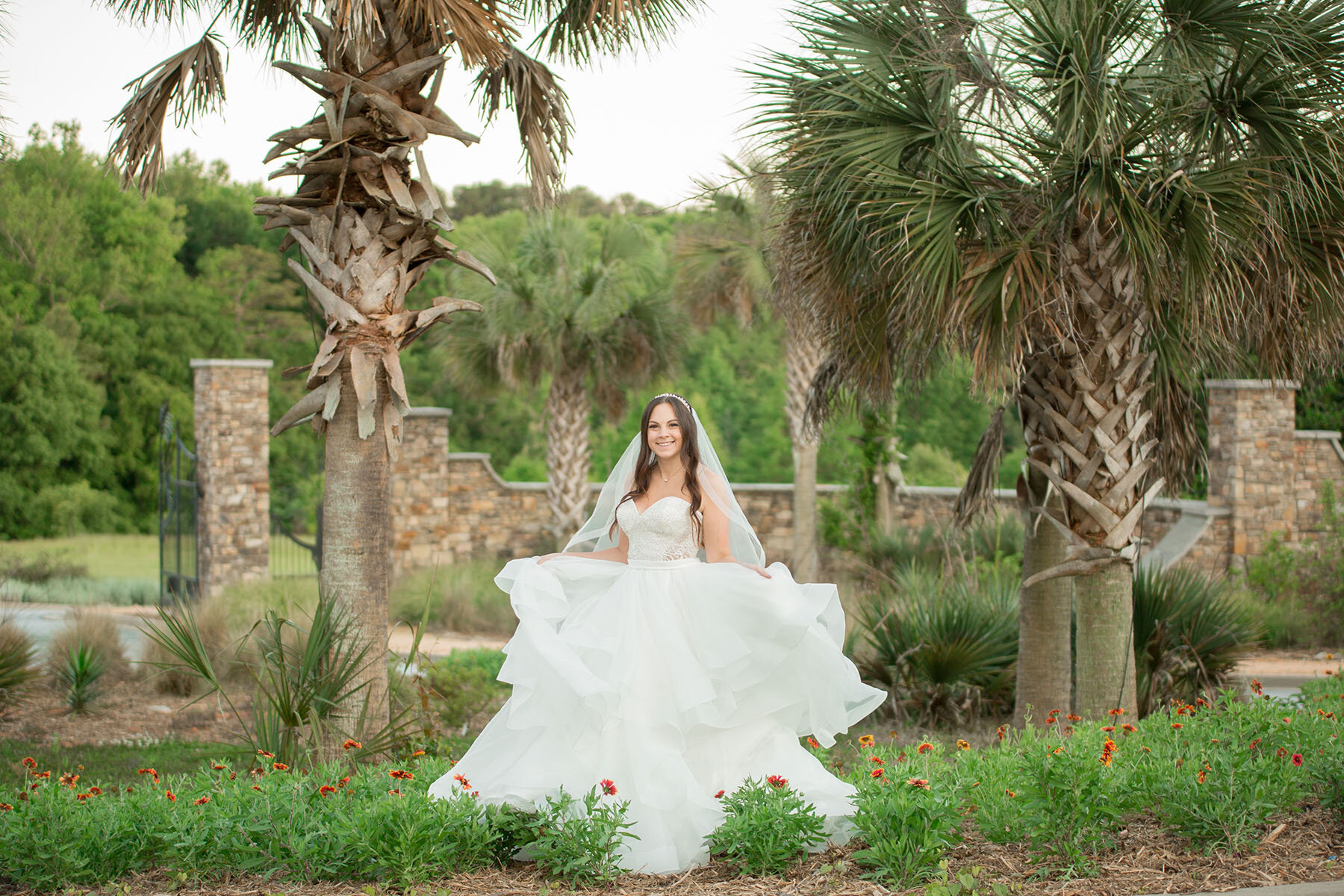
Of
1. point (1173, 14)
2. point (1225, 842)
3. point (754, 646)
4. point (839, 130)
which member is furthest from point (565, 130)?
point (1225, 842)

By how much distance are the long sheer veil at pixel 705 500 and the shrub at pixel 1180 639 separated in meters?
4.16

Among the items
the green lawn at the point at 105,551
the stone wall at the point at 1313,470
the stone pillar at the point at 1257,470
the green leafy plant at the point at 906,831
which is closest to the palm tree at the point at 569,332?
the stone pillar at the point at 1257,470

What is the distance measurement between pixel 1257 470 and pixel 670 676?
1241 centimetres

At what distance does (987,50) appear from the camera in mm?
6656

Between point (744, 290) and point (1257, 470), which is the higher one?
point (744, 290)

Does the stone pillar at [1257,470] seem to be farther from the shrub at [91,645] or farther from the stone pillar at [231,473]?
the shrub at [91,645]

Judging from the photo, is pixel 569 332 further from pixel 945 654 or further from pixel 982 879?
pixel 982 879

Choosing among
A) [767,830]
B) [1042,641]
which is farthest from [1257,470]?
[767,830]

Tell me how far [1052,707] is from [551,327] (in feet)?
37.2

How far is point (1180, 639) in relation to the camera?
7.91 metres

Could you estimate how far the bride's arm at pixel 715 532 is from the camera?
4.66 meters

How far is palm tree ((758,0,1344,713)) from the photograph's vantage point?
221 inches

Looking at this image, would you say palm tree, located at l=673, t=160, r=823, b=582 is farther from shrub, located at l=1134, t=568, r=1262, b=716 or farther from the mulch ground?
the mulch ground

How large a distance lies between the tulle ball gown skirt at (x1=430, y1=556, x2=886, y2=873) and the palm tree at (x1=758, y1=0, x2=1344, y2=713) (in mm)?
2224
